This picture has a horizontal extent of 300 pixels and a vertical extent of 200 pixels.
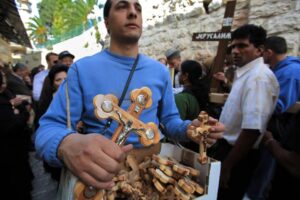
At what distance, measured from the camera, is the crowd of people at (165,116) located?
0.93m

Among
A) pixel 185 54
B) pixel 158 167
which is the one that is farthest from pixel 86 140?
pixel 185 54

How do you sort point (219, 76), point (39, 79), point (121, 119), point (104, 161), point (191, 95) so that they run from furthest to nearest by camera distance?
point (39, 79), point (219, 76), point (191, 95), point (121, 119), point (104, 161)

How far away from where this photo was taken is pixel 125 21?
1.46 m

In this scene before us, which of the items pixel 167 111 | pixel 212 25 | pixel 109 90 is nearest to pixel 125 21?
pixel 109 90

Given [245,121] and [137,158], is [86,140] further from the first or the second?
[245,121]

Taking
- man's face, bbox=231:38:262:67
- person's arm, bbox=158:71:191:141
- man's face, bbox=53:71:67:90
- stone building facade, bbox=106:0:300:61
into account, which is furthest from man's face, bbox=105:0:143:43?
stone building facade, bbox=106:0:300:61

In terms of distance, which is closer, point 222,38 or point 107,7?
point 107,7

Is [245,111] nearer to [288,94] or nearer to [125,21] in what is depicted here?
[288,94]

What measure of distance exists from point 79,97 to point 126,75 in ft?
0.90

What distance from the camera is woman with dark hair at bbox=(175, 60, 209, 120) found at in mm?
2873

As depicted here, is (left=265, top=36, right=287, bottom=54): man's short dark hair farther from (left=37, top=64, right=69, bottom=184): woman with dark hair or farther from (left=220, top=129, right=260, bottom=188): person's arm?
(left=37, top=64, right=69, bottom=184): woman with dark hair

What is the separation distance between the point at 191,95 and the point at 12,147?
2.27 metres

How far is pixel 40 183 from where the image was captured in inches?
175

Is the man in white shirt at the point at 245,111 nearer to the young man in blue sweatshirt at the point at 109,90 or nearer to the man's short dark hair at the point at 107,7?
the young man in blue sweatshirt at the point at 109,90
